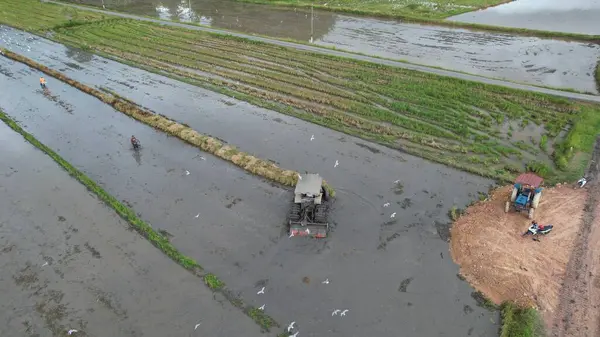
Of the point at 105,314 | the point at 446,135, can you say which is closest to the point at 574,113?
the point at 446,135

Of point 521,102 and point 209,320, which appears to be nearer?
point 209,320

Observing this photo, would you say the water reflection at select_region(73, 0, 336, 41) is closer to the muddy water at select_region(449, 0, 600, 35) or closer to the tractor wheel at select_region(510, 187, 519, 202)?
the muddy water at select_region(449, 0, 600, 35)

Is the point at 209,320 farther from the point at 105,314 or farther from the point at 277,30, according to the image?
the point at 277,30

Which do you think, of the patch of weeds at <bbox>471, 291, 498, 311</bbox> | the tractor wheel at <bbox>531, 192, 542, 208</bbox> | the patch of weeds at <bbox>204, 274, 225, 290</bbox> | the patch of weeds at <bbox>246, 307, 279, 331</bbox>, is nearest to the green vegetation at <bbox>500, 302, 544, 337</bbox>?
the patch of weeds at <bbox>471, 291, 498, 311</bbox>

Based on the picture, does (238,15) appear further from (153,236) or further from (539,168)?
(539,168)

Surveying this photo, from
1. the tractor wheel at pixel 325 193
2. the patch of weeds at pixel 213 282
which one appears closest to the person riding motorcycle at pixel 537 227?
the tractor wheel at pixel 325 193

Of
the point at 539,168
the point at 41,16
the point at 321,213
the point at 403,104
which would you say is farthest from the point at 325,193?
the point at 41,16
